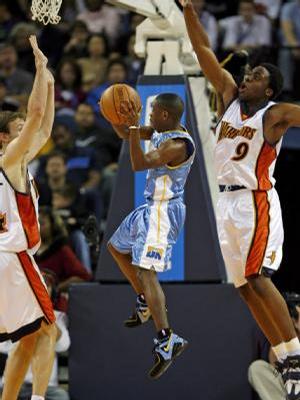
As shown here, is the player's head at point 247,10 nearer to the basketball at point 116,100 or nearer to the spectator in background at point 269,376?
the spectator in background at point 269,376

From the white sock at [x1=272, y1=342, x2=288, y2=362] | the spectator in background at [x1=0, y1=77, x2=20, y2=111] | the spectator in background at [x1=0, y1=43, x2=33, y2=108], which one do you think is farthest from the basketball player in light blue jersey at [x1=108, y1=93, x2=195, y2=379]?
the spectator in background at [x1=0, y1=43, x2=33, y2=108]

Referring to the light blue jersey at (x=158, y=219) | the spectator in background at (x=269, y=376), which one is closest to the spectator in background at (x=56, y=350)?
the spectator in background at (x=269, y=376)

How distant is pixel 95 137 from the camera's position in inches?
546

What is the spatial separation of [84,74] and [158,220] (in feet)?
23.1

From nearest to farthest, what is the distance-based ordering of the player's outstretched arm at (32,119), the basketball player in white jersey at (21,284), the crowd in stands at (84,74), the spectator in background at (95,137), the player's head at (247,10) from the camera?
1. the player's outstretched arm at (32,119)
2. the basketball player in white jersey at (21,284)
3. the crowd in stands at (84,74)
4. the spectator in background at (95,137)
5. the player's head at (247,10)

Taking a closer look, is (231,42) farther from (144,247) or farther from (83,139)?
(144,247)

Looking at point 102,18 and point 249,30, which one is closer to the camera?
point 249,30

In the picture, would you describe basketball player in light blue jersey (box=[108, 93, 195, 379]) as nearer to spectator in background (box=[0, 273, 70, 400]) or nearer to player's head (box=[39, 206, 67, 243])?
spectator in background (box=[0, 273, 70, 400])

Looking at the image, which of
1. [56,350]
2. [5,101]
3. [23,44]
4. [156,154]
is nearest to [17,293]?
[156,154]

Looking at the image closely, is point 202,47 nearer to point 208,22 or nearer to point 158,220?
point 158,220

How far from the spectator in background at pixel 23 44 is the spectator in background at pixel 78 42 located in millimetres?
663

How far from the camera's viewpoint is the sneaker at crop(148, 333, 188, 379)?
809 centimetres

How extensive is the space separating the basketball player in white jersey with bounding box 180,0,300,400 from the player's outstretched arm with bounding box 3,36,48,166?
1.11m

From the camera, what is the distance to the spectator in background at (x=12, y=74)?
1529 cm
